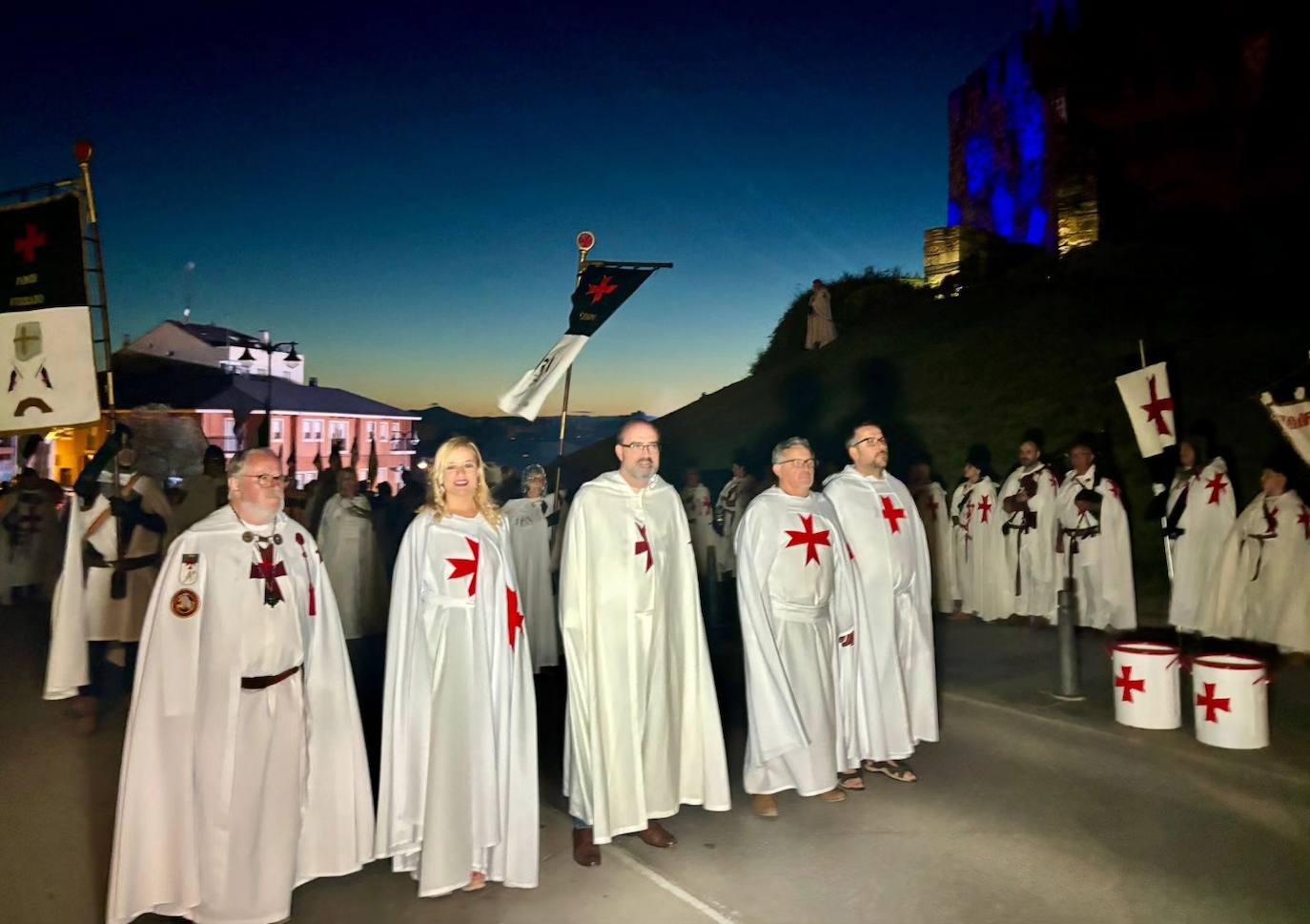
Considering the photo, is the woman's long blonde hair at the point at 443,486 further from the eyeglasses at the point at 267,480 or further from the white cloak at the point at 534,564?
the white cloak at the point at 534,564

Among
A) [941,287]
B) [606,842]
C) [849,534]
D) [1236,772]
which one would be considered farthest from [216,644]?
[941,287]

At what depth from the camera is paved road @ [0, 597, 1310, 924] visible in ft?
14.5

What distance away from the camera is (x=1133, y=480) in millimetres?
17266

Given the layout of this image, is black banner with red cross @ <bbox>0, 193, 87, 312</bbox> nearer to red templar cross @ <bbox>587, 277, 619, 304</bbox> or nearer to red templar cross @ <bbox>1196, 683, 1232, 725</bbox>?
red templar cross @ <bbox>587, 277, 619, 304</bbox>

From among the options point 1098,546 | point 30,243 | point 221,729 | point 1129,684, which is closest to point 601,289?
point 30,243

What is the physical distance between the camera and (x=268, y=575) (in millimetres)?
4168

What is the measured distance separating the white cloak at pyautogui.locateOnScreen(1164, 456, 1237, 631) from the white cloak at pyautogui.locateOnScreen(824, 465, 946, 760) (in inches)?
230

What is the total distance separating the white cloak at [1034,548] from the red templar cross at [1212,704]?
5.20m

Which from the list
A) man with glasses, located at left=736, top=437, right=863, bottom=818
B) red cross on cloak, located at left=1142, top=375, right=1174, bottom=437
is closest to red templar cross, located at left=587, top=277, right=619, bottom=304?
man with glasses, located at left=736, top=437, right=863, bottom=818

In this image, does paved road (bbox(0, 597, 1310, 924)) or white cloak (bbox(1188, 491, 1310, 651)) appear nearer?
paved road (bbox(0, 597, 1310, 924))

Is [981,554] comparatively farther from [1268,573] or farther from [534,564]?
[534,564]

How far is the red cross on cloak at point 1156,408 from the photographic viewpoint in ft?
34.0

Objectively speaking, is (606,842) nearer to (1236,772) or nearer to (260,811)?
(260,811)

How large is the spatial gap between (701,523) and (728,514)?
452 millimetres
